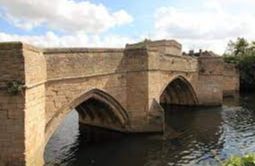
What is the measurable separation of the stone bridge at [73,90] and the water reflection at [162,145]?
4.36ft

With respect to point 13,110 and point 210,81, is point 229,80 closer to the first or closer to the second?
point 210,81

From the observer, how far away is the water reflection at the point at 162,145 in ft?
54.4

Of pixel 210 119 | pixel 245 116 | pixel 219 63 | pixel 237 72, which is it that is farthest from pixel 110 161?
pixel 237 72

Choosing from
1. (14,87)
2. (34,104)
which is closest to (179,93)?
(34,104)

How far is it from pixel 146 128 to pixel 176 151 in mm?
4150

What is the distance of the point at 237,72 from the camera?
51.8m

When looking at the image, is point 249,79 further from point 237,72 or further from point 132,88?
point 132,88

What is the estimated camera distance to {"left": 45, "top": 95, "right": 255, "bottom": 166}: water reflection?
A: 16578 mm

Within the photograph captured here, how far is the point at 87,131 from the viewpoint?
74.6 feet

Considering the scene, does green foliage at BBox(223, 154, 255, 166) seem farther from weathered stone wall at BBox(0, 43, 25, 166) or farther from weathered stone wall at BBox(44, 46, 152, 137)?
weathered stone wall at BBox(44, 46, 152, 137)

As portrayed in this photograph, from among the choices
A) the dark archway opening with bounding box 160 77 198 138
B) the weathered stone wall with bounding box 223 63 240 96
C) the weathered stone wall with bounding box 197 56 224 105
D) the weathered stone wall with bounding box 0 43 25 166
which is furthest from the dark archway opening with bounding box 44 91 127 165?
the weathered stone wall with bounding box 223 63 240 96

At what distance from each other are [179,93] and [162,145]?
59.7 feet

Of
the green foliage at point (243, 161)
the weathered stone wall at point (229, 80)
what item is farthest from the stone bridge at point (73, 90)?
the weathered stone wall at point (229, 80)

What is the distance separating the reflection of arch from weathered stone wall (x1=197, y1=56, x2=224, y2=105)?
805 millimetres
